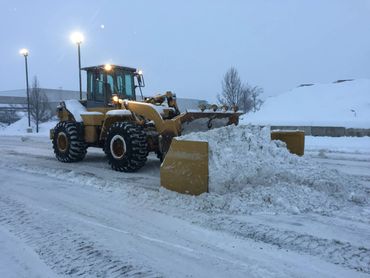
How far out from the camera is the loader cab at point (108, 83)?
12336 mm

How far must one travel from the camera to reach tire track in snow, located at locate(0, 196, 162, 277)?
4551 millimetres

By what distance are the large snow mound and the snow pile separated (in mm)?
25349

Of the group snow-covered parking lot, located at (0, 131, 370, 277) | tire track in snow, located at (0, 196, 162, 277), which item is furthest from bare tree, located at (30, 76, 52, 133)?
tire track in snow, located at (0, 196, 162, 277)

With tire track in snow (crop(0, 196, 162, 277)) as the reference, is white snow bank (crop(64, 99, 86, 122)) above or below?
above

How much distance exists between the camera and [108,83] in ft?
40.6

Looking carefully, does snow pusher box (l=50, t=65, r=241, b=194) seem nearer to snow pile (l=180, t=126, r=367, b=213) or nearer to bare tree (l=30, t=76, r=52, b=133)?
snow pile (l=180, t=126, r=367, b=213)

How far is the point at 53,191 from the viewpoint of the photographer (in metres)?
8.52

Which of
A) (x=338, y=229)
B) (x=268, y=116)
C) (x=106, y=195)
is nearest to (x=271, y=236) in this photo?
(x=338, y=229)

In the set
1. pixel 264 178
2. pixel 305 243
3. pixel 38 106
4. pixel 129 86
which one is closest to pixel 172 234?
pixel 305 243

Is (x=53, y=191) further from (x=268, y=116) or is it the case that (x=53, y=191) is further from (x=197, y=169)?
(x=268, y=116)

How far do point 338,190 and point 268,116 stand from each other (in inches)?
1351

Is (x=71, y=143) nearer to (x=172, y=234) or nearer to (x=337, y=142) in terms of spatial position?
(x=172, y=234)

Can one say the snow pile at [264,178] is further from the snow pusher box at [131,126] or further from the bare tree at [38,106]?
the bare tree at [38,106]

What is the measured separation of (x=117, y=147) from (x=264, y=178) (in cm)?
463
